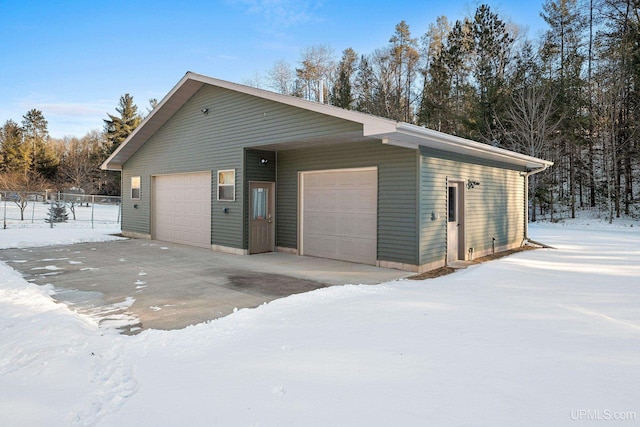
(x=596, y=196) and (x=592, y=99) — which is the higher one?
(x=592, y=99)

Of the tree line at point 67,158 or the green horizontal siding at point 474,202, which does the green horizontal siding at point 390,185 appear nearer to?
the green horizontal siding at point 474,202

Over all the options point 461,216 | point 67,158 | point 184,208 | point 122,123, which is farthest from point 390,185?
point 67,158

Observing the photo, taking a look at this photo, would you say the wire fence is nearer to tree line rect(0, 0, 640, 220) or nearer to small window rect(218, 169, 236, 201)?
small window rect(218, 169, 236, 201)

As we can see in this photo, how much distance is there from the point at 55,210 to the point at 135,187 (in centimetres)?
805

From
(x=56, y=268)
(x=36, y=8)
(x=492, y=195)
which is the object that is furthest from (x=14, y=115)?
(x=492, y=195)

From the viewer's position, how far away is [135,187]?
1308cm

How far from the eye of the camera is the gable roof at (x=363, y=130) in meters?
6.26

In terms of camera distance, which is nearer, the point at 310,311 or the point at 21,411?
the point at 21,411

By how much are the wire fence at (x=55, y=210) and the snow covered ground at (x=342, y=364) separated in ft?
49.1

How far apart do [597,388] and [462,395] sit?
0.89m

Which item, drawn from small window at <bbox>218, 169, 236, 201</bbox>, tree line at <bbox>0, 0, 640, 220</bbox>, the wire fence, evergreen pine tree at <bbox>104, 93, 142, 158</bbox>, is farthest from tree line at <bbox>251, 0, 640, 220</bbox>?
evergreen pine tree at <bbox>104, 93, 142, 158</bbox>

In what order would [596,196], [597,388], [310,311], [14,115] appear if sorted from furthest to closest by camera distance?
1. [14,115]
2. [596,196]
3. [310,311]
4. [597,388]

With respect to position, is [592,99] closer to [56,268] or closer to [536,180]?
[536,180]

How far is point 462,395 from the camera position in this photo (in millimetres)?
2402
